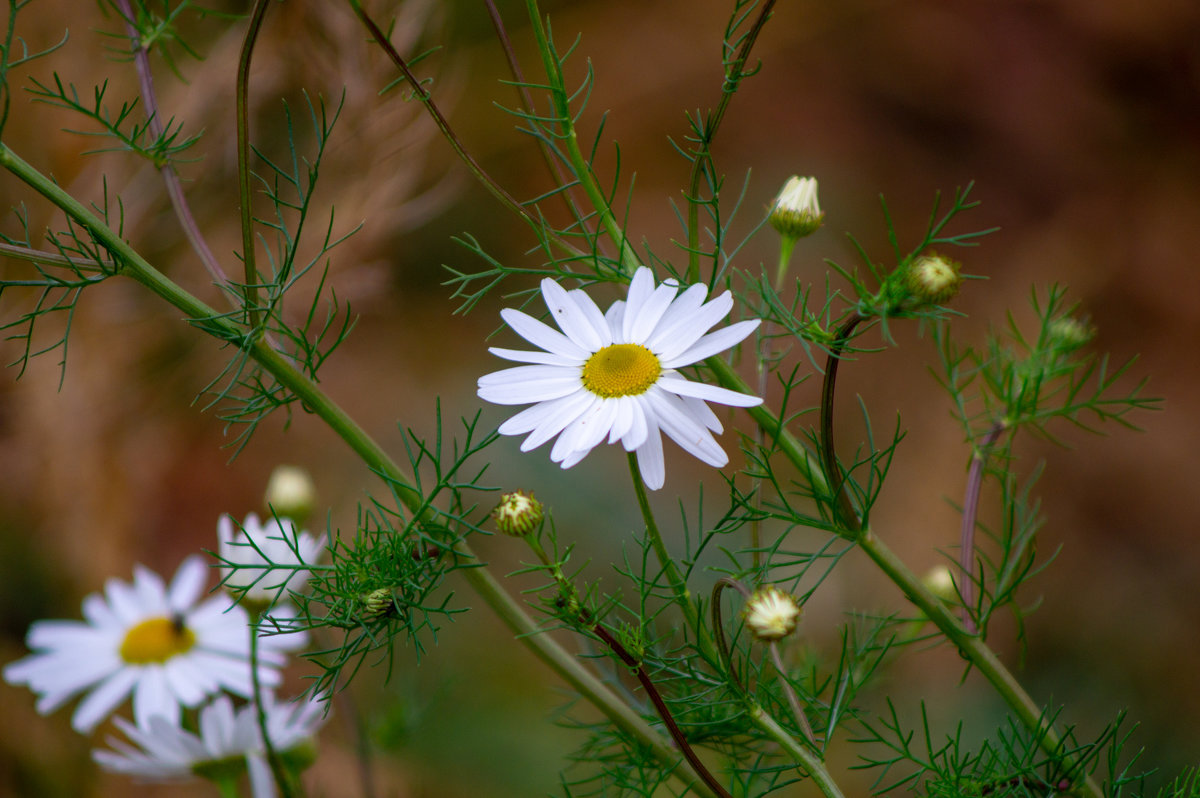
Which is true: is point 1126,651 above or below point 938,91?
below

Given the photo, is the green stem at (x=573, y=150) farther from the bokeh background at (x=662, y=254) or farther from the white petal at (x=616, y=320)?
the bokeh background at (x=662, y=254)

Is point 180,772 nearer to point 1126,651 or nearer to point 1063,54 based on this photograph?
point 1126,651

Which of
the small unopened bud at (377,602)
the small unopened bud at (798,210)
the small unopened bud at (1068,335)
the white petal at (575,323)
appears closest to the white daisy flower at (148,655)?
the small unopened bud at (377,602)

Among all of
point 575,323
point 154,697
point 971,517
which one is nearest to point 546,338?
point 575,323

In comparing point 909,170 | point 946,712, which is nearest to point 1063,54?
point 909,170

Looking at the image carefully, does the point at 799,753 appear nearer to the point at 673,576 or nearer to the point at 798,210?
the point at 673,576

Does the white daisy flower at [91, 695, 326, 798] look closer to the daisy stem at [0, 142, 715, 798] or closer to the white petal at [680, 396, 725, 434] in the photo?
the daisy stem at [0, 142, 715, 798]
